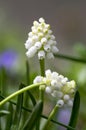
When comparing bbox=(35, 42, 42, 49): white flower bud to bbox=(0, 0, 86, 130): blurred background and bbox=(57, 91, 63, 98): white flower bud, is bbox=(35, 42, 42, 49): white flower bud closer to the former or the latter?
bbox=(57, 91, 63, 98): white flower bud

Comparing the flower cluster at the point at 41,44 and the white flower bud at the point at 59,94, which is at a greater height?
the flower cluster at the point at 41,44

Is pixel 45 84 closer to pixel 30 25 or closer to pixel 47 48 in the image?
pixel 47 48

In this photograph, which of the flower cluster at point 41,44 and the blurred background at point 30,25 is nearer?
the flower cluster at point 41,44

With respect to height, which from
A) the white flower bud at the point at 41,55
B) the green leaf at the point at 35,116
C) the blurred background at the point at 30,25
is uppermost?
the blurred background at the point at 30,25

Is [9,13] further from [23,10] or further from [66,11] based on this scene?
[66,11]

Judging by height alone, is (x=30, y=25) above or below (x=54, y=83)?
above

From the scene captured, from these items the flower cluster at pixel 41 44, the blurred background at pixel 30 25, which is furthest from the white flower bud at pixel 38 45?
the blurred background at pixel 30 25

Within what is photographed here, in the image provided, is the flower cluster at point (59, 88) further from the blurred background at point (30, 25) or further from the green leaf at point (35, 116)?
the blurred background at point (30, 25)

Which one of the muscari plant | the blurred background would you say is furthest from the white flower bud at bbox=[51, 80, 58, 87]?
the blurred background

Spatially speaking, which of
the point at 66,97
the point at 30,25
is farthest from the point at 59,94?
the point at 30,25
